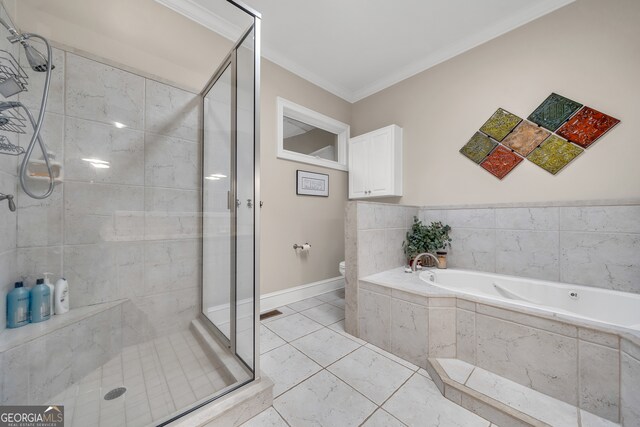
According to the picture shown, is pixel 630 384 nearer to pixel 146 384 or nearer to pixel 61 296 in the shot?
pixel 146 384

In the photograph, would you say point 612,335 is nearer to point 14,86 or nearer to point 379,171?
point 379,171

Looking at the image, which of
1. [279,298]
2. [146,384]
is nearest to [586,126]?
[279,298]

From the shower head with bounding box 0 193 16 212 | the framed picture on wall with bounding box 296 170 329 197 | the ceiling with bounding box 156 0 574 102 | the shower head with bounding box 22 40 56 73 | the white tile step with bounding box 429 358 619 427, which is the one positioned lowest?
the white tile step with bounding box 429 358 619 427

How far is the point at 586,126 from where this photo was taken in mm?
1703

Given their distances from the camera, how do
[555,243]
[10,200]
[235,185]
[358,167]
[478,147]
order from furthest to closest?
1. [358,167]
2. [478,147]
3. [555,243]
4. [235,185]
5. [10,200]

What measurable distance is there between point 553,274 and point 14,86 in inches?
137

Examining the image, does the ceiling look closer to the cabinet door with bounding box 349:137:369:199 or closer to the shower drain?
the cabinet door with bounding box 349:137:369:199

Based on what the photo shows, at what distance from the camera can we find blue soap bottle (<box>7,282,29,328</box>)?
1.08 m

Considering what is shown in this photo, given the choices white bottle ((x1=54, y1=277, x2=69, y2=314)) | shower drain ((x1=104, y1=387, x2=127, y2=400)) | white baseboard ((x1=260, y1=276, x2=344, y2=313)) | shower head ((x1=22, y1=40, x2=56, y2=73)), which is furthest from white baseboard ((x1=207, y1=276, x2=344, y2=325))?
shower head ((x1=22, y1=40, x2=56, y2=73))

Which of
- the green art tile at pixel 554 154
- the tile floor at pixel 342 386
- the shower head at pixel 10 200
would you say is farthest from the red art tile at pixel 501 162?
the shower head at pixel 10 200

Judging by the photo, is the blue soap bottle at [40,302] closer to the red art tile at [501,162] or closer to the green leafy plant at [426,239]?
the green leafy plant at [426,239]

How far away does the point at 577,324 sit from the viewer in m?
1.12

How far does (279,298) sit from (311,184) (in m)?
1.38

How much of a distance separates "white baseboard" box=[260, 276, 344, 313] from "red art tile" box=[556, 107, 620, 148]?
2.63m
